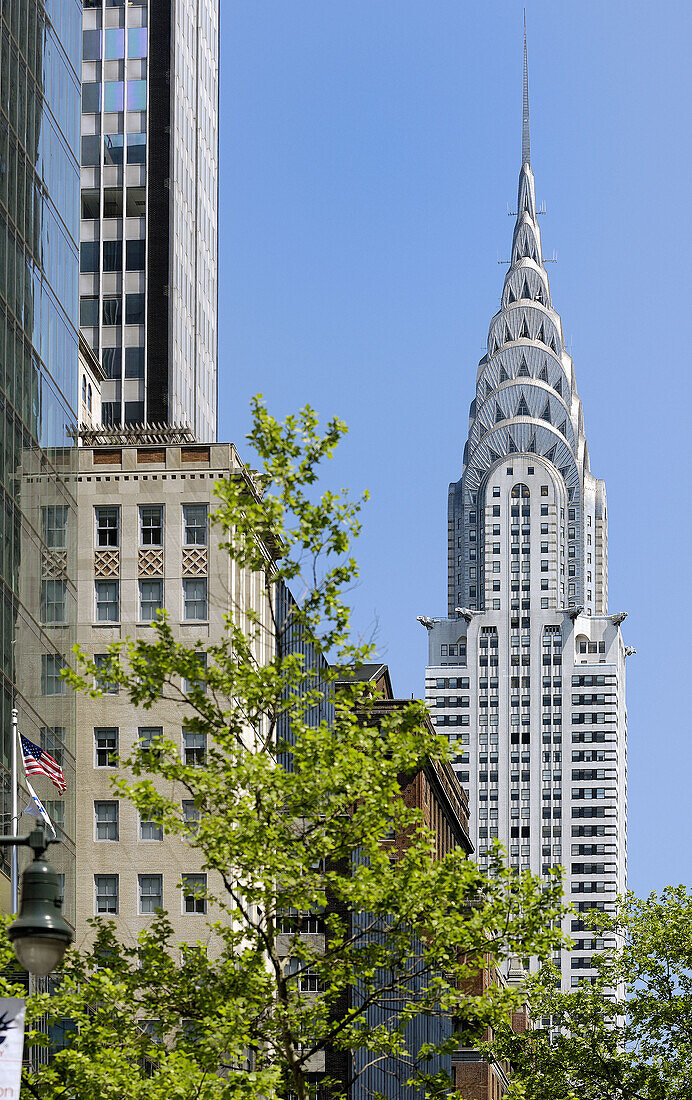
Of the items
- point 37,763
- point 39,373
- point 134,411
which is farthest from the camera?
point 134,411

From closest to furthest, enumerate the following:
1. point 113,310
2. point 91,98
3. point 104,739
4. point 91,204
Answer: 1. point 104,739
2. point 113,310
3. point 91,204
4. point 91,98

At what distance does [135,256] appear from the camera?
13262 cm

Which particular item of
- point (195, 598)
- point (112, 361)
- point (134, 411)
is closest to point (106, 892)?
point (195, 598)

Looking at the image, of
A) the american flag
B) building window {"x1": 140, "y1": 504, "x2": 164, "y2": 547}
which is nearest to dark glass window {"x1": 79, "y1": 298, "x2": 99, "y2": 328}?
building window {"x1": 140, "y1": 504, "x2": 164, "y2": 547}

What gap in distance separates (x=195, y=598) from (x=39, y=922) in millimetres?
78858

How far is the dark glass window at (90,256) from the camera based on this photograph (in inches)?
5226

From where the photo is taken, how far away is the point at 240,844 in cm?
3297

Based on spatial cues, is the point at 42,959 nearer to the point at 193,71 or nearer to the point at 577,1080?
the point at 577,1080

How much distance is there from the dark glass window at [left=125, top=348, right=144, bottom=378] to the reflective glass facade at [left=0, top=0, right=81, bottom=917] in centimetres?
4673

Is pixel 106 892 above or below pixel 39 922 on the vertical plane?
above

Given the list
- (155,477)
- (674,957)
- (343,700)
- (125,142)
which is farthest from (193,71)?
(343,700)

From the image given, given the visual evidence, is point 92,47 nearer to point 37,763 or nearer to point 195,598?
point 195,598

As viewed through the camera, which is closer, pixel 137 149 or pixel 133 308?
pixel 133 308

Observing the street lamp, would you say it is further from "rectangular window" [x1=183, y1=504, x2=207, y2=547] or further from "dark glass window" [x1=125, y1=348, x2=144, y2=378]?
"dark glass window" [x1=125, y1=348, x2=144, y2=378]
